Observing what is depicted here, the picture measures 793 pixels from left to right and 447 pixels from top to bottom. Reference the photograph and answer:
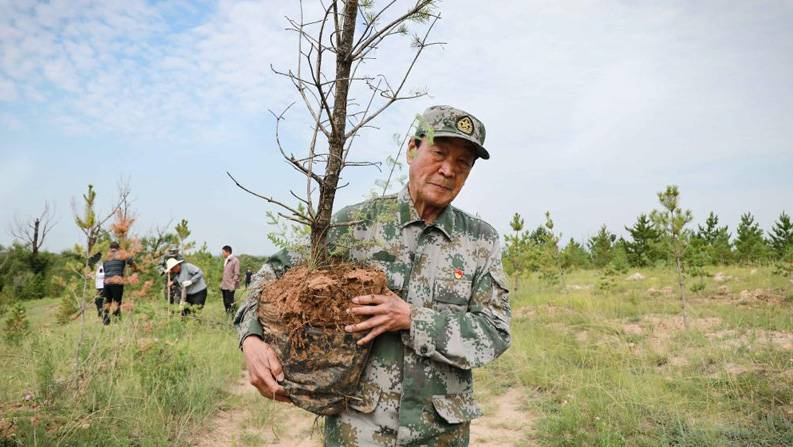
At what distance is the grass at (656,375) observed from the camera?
152 inches

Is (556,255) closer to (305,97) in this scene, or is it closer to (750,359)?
(750,359)

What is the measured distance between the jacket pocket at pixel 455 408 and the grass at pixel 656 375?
2.47 metres

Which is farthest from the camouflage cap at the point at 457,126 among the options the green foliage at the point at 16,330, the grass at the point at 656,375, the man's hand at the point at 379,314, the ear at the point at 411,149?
the green foliage at the point at 16,330

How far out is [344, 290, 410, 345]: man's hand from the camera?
1.50 metres

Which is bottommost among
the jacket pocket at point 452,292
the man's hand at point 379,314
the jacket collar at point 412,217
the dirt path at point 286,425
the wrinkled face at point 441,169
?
the dirt path at point 286,425

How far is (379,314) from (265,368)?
1.46ft

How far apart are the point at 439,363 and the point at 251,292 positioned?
73 centimetres

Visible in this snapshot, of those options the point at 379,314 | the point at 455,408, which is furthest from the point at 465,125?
the point at 455,408

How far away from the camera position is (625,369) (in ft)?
16.5

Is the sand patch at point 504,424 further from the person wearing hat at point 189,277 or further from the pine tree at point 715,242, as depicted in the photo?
the pine tree at point 715,242

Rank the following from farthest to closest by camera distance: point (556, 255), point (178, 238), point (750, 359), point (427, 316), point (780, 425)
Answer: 1. point (556, 255)
2. point (178, 238)
3. point (750, 359)
4. point (780, 425)
5. point (427, 316)

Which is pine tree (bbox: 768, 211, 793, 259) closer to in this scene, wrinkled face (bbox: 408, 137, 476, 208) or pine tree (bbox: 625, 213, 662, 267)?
pine tree (bbox: 625, 213, 662, 267)

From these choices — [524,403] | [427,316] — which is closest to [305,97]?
[427,316]

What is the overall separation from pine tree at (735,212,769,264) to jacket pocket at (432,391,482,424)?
18.6 metres
